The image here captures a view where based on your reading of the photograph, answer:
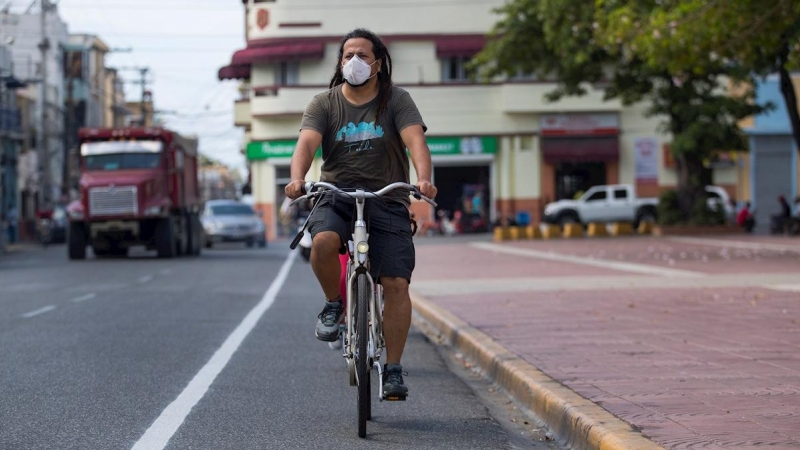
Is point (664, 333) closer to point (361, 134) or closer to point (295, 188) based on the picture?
point (361, 134)

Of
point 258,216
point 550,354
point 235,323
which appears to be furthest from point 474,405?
point 258,216

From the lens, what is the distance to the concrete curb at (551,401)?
5988 millimetres

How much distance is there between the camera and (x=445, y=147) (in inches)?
2206

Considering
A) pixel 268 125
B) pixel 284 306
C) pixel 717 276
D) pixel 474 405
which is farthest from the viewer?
pixel 268 125

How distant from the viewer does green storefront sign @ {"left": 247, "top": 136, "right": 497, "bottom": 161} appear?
184ft

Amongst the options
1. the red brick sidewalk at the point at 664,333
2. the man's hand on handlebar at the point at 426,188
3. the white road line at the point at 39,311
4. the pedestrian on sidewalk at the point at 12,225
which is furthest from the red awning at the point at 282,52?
the man's hand on handlebar at the point at 426,188

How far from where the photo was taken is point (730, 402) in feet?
22.5

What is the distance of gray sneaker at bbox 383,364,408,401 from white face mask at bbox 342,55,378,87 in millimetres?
1516

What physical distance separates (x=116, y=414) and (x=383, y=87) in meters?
2.35

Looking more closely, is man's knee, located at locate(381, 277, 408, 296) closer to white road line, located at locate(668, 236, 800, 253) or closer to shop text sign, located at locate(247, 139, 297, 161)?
white road line, located at locate(668, 236, 800, 253)

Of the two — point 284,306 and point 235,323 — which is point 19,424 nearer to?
point 235,323

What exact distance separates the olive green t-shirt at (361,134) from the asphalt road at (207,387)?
1333 millimetres

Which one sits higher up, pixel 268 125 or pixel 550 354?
pixel 268 125

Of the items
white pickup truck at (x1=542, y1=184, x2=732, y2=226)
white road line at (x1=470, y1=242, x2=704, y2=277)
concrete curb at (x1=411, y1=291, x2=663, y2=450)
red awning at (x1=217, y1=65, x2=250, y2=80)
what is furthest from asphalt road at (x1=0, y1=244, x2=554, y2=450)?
red awning at (x1=217, y1=65, x2=250, y2=80)
